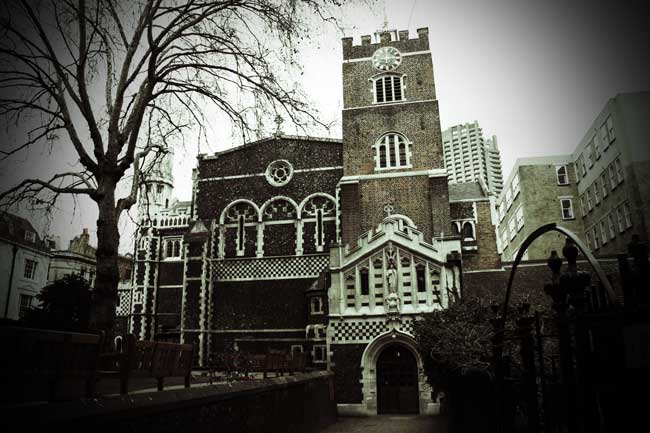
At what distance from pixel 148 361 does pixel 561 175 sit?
40.8 meters

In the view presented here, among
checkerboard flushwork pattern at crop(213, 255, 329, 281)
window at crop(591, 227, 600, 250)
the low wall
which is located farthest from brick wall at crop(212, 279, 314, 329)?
window at crop(591, 227, 600, 250)

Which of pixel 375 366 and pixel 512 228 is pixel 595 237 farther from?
pixel 375 366

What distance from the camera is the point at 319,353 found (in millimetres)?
24719

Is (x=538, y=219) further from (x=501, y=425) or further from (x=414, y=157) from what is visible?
(x=501, y=425)

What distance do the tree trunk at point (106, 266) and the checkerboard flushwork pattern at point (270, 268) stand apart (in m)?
17.3

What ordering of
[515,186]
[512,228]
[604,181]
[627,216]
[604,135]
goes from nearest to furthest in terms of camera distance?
1. [627,216]
2. [604,135]
3. [604,181]
4. [515,186]
5. [512,228]

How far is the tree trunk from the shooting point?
31.3 ft

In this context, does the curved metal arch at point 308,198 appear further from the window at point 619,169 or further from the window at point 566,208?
the window at point 566,208

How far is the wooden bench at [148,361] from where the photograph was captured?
222 inches

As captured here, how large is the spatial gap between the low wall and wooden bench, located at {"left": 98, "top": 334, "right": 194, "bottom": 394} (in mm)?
348

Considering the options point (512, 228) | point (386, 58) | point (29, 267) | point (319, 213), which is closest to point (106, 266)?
point (29, 267)

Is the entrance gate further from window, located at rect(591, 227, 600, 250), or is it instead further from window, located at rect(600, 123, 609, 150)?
window, located at rect(591, 227, 600, 250)

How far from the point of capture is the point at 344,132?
2733 centimetres

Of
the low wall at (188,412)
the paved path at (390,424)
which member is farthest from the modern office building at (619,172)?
the low wall at (188,412)
